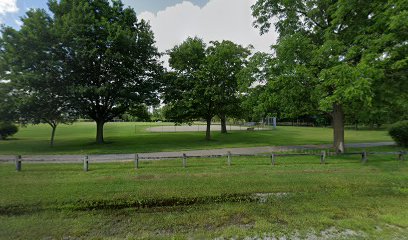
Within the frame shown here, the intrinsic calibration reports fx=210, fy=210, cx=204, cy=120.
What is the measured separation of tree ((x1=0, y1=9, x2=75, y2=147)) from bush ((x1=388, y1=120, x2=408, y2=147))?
96.5ft

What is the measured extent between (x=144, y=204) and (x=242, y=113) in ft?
71.0

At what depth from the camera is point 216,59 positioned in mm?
23672

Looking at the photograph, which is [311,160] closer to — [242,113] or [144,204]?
[144,204]

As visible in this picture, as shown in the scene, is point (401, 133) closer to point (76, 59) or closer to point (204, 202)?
point (204, 202)

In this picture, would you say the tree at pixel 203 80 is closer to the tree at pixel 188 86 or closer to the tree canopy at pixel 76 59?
the tree at pixel 188 86

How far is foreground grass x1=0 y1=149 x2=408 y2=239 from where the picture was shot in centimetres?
484

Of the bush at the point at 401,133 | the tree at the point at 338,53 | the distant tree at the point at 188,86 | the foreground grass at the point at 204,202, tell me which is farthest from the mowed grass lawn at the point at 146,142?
the tree at the point at 338,53

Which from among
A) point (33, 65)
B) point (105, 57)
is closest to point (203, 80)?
point (105, 57)

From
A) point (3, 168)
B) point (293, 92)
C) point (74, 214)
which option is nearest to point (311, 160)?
point (293, 92)

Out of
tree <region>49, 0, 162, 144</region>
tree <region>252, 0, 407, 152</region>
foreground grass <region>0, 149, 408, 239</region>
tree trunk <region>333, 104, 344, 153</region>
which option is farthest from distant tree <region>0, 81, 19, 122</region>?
tree trunk <region>333, 104, 344, 153</region>

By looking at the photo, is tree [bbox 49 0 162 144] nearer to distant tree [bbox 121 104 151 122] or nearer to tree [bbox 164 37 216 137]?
distant tree [bbox 121 104 151 122]

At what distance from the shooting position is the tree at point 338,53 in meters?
9.77

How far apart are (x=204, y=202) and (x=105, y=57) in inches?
687

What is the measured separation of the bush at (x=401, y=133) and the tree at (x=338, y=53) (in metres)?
8.87
